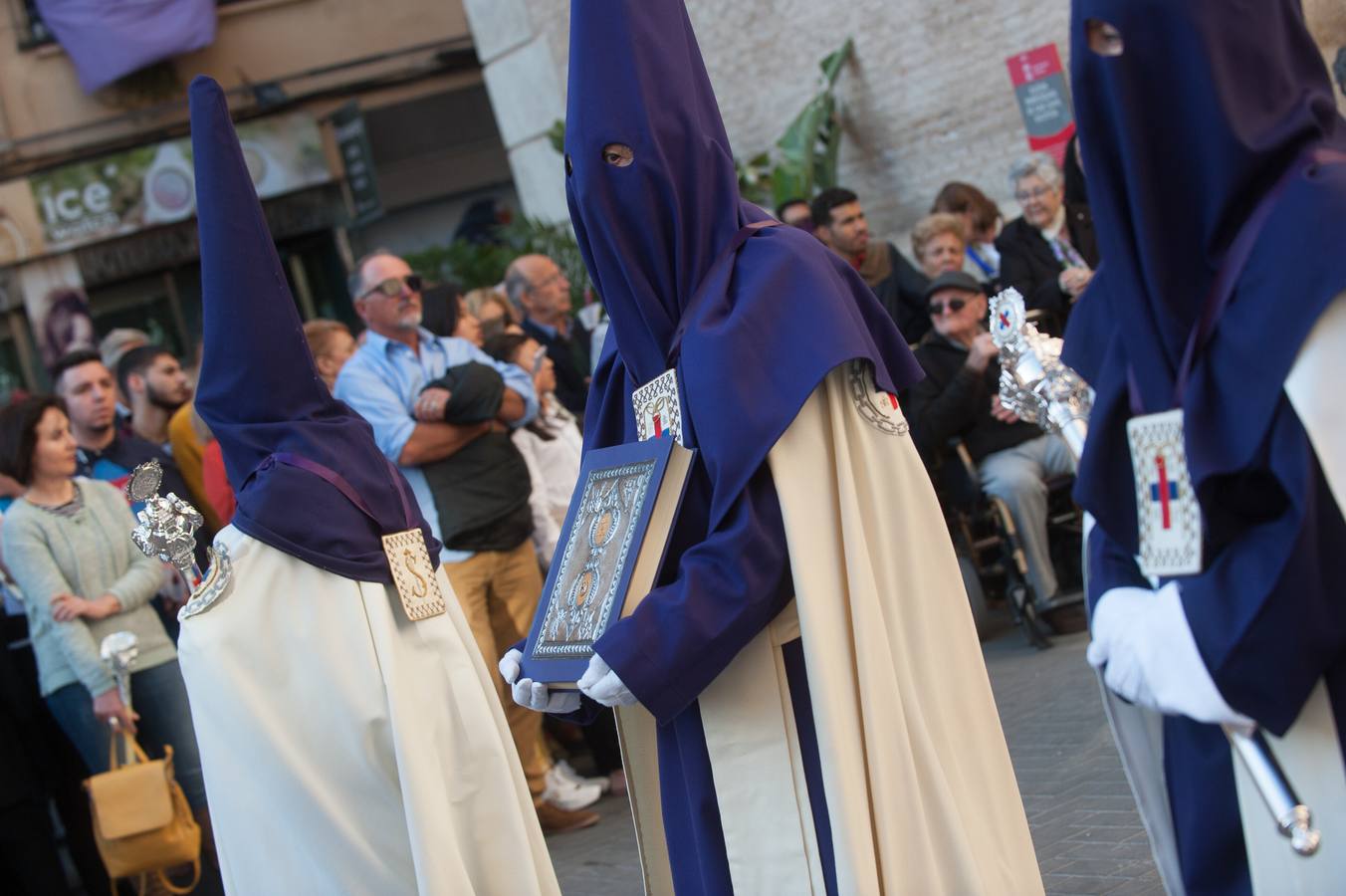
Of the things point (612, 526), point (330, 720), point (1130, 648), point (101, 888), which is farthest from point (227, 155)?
point (101, 888)

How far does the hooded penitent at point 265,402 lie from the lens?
449cm

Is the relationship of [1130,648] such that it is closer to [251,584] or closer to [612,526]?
[612,526]

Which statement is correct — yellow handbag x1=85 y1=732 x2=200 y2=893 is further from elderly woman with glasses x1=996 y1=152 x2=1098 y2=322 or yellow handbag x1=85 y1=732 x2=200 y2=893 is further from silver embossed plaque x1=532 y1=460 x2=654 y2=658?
elderly woman with glasses x1=996 y1=152 x2=1098 y2=322

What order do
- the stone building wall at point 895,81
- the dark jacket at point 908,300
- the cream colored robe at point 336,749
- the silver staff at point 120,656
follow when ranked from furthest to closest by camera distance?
the stone building wall at point 895,81 → the dark jacket at point 908,300 → the silver staff at point 120,656 → the cream colored robe at point 336,749

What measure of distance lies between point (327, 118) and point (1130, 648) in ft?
61.2

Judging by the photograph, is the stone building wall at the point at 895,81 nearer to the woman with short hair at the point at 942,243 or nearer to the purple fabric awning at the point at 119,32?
the woman with short hair at the point at 942,243

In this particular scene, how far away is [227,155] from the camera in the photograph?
4.65m

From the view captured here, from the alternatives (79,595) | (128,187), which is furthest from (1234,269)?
A: (128,187)

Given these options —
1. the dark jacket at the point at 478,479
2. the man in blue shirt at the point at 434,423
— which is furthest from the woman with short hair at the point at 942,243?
the dark jacket at the point at 478,479

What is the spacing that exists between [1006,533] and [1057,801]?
241 centimetres

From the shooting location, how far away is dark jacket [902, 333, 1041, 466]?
774 centimetres

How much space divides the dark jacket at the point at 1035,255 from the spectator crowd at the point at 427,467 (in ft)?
0.04

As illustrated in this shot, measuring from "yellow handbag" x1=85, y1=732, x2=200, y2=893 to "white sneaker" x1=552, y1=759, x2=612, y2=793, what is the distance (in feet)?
5.69

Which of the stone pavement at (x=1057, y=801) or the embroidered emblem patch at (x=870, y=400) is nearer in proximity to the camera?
the embroidered emblem patch at (x=870, y=400)
